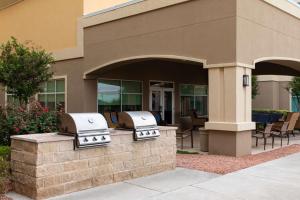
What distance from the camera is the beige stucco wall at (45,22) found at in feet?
58.1

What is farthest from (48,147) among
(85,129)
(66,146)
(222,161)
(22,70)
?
(22,70)

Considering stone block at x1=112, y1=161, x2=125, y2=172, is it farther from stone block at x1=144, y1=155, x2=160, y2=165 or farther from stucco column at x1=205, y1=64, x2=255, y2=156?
stucco column at x1=205, y1=64, x2=255, y2=156

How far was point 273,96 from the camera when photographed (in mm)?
33938

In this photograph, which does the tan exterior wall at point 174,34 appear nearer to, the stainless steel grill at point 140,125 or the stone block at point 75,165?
the stainless steel grill at point 140,125

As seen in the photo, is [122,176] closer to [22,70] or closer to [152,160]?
[152,160]

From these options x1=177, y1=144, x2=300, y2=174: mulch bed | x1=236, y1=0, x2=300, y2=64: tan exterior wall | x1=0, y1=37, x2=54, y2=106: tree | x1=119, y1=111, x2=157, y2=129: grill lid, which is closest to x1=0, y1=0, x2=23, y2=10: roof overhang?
x1=0, y1=37, x2=54, y2=106: tree

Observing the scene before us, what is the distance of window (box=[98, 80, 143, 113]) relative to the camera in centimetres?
1794

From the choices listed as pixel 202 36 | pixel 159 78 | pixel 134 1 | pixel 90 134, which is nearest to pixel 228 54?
pixel 202 36

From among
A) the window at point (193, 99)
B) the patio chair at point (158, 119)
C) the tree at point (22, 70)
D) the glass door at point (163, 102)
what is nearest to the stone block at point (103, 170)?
the tree at point (22, 70)

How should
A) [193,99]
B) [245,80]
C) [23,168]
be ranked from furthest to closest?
[193,99]
[245,80]
[23,168]

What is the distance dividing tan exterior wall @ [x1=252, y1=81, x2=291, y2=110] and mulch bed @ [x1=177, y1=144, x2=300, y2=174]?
76.3ft

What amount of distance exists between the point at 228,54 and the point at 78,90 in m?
8.38

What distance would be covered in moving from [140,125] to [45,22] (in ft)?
45.3

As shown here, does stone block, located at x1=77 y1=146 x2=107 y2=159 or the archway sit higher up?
the archway
